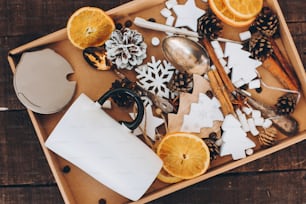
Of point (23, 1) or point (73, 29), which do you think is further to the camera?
point (23, 1)

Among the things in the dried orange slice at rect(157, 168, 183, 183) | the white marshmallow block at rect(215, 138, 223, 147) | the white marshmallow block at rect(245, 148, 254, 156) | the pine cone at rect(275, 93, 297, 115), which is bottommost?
the dried orange slice at rect(157, 168, 183, 183)

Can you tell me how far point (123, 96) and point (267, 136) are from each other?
240mm

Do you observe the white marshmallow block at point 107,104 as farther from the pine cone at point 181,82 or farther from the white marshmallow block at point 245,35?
the white marshmallow block at point 245,35

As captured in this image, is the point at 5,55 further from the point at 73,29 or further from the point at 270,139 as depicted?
the point at 270,139

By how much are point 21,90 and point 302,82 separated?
1.47 feet

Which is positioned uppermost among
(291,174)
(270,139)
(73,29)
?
(73,29)

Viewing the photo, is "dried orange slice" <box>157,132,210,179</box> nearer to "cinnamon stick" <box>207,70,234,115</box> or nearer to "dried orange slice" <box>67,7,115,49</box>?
"cinnamon stick" <box>207,70,234,115</box>

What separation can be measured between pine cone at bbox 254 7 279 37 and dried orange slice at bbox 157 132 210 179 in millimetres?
207

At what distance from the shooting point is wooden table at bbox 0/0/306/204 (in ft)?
3.21

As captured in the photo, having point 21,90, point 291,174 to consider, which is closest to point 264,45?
point 291,174

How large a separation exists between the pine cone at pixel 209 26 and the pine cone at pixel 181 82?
7cm

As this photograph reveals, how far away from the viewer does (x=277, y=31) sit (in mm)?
898

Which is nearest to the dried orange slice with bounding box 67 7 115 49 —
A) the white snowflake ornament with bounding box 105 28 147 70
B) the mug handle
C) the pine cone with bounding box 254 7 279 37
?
the white snowflake ornament with bounding box 105 28 147 70

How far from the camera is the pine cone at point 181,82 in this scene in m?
0.87
